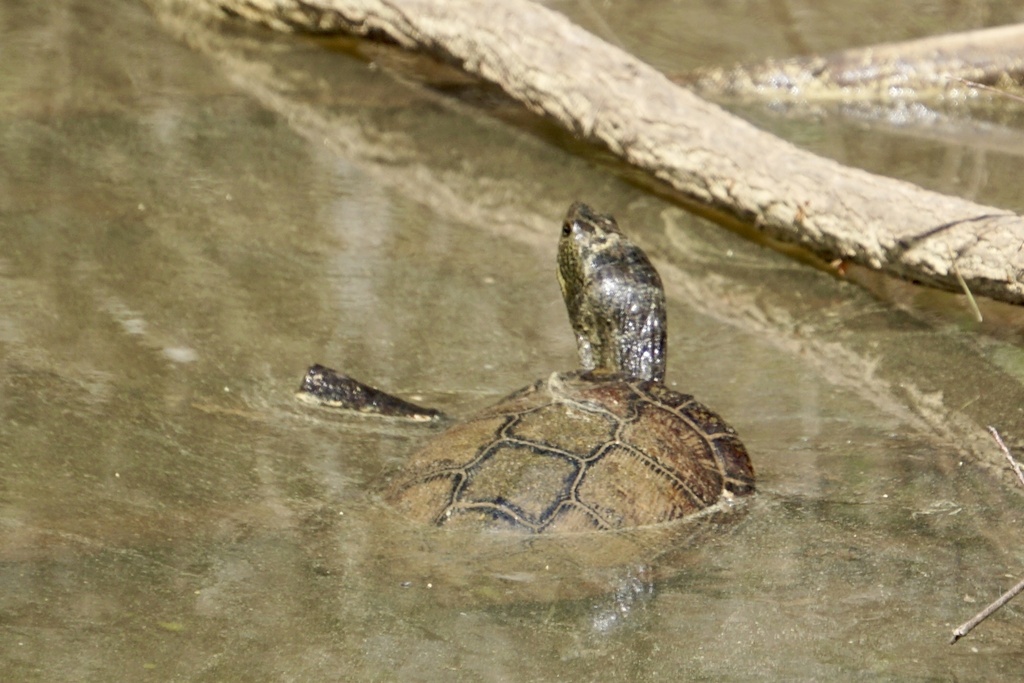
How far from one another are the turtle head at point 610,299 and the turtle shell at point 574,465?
1.60 ft

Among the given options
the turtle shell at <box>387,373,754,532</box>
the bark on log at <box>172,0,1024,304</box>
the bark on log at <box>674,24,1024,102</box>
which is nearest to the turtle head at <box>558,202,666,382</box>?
the turtle shell at <box>387,373,754,532</box>

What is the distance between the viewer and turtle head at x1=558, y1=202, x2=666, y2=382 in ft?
13.7

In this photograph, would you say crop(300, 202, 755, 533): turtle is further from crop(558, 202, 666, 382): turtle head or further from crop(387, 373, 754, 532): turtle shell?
crop(558, 202, 666, 382): turtle head

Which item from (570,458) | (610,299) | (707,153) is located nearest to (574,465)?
(570,458)

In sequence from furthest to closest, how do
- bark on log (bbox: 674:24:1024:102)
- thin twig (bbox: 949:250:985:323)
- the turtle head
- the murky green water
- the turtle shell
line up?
bark on log (bbox: 674:24:1024:102)
thin twig (bbox: 949:250:985:323)
the turtle head
the turtle shell
the murky green water

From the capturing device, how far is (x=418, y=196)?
230 inches

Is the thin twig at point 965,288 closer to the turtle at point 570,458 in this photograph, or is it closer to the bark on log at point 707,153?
the bark on log at point 707,153

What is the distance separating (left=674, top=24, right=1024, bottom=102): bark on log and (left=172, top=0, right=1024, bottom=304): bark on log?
1.29 m

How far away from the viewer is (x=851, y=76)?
23.8ft

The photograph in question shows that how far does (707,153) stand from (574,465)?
2.84 metres

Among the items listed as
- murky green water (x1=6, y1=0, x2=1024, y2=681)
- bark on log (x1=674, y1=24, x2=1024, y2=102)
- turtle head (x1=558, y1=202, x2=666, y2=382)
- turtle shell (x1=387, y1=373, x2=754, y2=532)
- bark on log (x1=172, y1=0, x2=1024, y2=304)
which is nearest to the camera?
murky green water (x1=6, y1=0, x2=1024, y2=681)

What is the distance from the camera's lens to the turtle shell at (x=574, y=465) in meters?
3.22

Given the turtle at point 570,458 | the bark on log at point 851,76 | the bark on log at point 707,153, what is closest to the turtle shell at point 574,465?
the turtle at point 570,458

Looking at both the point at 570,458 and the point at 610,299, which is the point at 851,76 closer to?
the point at 610,299
